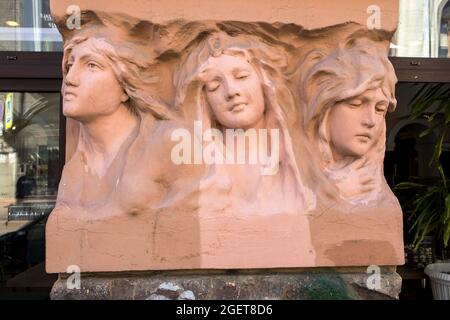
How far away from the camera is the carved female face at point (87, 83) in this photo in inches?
64.1

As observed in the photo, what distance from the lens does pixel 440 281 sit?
2.44m

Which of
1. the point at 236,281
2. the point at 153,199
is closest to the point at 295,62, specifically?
the point at 153,199

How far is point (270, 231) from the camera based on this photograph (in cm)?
167

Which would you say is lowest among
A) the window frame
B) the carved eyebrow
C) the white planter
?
the white planter

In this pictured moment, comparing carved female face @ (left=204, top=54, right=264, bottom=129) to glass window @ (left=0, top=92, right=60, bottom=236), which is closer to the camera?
carved female face @ (left=204, top=54, right=264, bottom=129)

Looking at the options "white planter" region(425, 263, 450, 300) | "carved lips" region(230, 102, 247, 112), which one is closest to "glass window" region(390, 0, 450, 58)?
"white planter" region(425, 263, 450, 300)

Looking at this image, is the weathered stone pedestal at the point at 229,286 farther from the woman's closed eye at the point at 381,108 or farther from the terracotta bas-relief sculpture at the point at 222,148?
the woman's closed eye at the point at 381,108

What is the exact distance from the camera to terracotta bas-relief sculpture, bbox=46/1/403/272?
165 cm

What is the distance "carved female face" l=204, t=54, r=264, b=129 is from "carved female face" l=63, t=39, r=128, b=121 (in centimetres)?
41

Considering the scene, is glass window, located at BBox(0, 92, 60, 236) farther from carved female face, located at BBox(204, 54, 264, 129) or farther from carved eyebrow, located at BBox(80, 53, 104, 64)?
carved female face, located at BBox(204, 54, 264, 129)

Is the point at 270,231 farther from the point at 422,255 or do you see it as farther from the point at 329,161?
the point at 422,255

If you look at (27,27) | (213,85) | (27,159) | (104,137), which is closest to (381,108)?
(213,85)

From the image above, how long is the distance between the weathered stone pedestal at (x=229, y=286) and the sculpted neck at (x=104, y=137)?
47 centimetres

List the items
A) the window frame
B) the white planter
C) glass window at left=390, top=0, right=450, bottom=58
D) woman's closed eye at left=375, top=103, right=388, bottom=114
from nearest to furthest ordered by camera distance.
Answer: woman's closed eye at left=375, top=103, right=388, bottom=114
the window frame
the white planter
glass window at left=390, top=0, right=450, bottom=58
